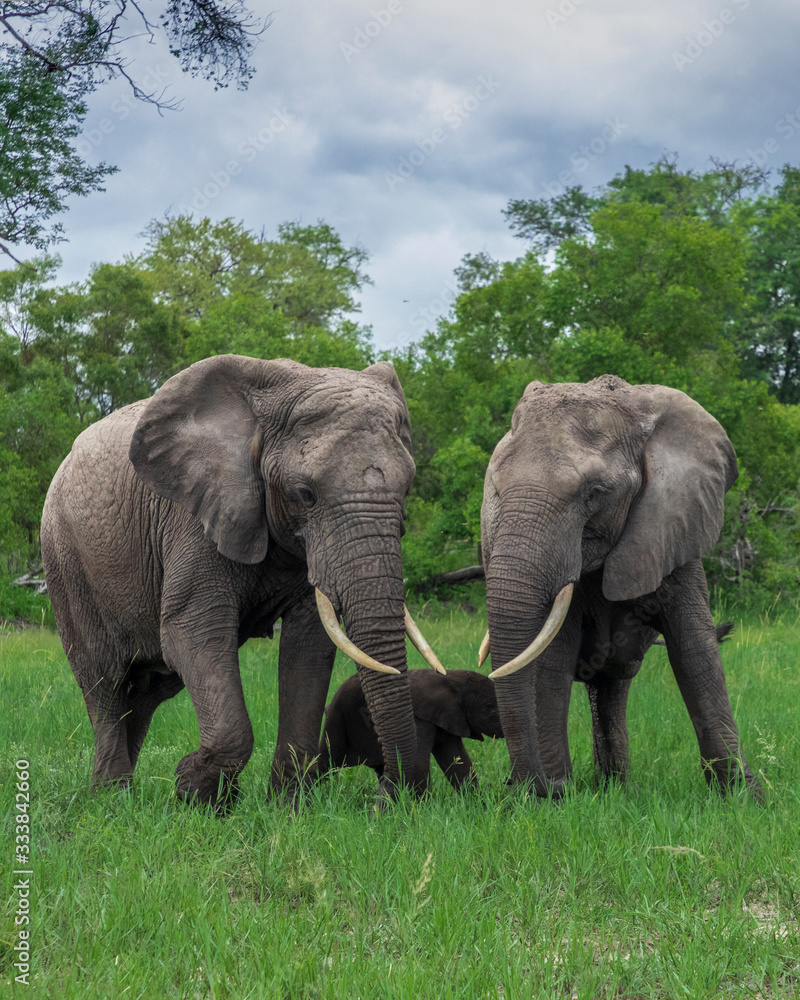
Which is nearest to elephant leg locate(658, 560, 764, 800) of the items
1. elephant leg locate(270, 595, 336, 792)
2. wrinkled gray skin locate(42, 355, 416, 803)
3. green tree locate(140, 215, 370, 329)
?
wrinkled gray skin locate(42, 355, 416, 803)

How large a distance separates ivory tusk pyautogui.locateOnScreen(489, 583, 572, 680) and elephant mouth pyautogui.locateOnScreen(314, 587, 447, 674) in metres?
0.34

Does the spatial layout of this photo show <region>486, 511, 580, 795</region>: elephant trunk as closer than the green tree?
Yes

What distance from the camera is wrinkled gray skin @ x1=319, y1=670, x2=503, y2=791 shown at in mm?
6062

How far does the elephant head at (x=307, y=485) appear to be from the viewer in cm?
494

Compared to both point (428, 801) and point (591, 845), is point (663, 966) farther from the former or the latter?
point (428, 801)

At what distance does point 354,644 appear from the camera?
493 cm

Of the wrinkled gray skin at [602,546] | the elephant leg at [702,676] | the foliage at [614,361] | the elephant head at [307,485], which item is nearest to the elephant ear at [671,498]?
the wrinkled gray skin at [602,546]

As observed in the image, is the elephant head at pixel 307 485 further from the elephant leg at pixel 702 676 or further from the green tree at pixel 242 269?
the green tree at pixel 242 269

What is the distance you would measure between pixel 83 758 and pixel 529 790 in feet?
10.2

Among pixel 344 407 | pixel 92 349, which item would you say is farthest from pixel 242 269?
pixel 344 407

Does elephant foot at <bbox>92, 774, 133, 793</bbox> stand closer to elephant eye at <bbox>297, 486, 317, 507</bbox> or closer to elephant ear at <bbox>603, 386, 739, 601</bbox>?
elephant eye at <bbox>297, 486, 317, 507</bbox>

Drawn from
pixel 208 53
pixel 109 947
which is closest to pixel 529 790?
pixel 109 947

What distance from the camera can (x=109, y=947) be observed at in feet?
11.5

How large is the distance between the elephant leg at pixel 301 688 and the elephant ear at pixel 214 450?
0.60 m
